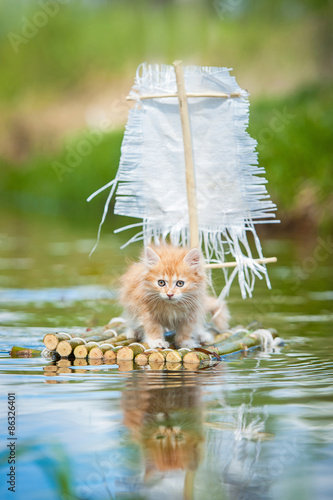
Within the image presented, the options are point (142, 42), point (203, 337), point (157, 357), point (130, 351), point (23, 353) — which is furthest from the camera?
point (142, 42)

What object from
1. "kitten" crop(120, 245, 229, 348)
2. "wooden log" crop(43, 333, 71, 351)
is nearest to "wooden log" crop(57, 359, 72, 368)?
"wooden log" crop(43, 333, 71, 351)

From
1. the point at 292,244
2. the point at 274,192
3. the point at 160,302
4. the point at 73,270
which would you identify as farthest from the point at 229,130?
the point at 274,192

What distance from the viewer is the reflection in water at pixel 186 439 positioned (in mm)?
3359

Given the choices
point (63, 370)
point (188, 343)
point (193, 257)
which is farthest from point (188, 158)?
point (63, 370)

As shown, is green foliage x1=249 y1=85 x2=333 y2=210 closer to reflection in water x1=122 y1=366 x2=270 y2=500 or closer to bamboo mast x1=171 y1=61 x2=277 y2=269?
bamboo mast x1=171 y1=61 x2=277 y2=269

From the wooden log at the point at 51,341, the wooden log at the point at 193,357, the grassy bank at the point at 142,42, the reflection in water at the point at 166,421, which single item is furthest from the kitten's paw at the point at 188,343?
the grassy bank at the point at 142,42

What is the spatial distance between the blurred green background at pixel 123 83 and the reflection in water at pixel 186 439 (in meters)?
10.2

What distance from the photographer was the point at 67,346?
573 centimetres

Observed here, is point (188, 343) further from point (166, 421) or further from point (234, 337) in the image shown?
point (166, 421)

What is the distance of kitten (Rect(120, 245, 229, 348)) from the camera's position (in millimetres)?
5637

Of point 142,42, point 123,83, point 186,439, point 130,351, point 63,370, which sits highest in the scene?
point 142,42

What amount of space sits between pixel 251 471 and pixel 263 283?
6.89 metres

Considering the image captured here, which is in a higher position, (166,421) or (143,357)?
(143,357)

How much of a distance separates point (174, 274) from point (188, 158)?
40.8 inches
